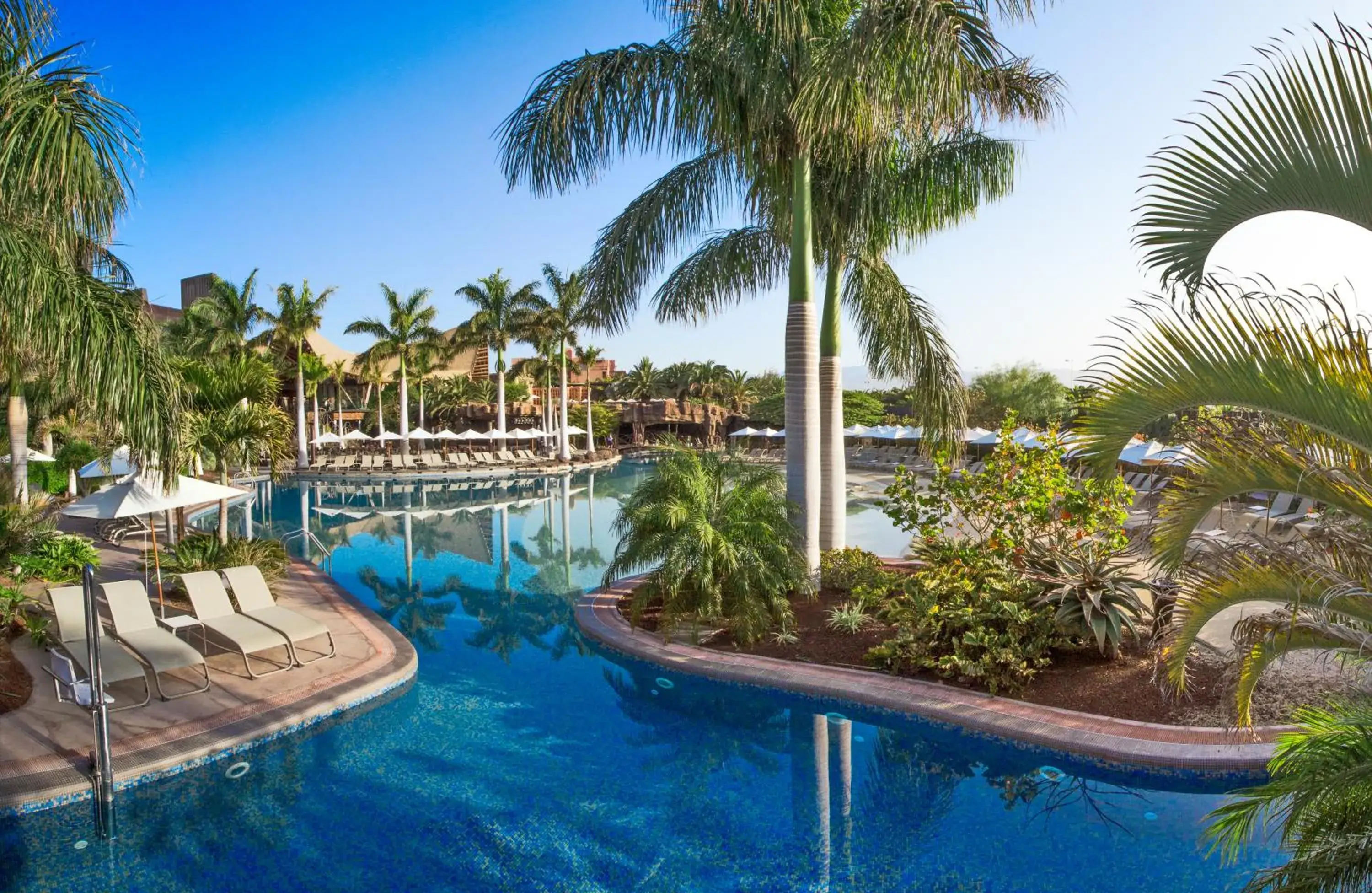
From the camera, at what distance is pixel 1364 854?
239 cm

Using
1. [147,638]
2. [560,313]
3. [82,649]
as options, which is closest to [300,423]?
[560,313]

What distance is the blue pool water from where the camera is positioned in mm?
4660

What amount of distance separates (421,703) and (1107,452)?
6.45 metres

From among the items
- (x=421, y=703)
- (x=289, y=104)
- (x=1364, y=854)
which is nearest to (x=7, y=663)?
(x=421, y=703)

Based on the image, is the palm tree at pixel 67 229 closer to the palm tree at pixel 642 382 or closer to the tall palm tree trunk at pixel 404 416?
the tall palm tree trunk at pixel 404 416

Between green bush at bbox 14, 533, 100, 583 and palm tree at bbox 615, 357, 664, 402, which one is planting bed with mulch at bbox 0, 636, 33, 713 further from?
palm tree at bbox 615, 357, 664, 402

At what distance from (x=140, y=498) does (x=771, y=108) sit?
8.10 m

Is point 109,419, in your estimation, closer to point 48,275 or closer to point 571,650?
point 48,275

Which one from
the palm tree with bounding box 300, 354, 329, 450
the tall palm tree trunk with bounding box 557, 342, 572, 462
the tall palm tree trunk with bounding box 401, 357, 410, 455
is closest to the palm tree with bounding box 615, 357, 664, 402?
the tall palm tree trunk with bounding box 557, 342, 572, 462

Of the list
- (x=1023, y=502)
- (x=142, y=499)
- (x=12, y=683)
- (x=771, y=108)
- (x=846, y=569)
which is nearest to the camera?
(x=12, y=683)

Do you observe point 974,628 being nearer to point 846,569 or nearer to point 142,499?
point 846,569

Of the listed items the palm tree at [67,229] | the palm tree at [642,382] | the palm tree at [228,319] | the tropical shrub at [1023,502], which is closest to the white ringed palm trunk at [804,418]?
the tropical shrub at [1023,502]

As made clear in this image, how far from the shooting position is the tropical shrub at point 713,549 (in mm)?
8359

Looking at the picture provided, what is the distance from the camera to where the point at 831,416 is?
404 inches
